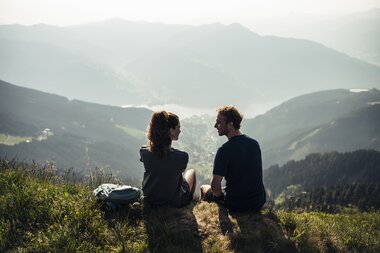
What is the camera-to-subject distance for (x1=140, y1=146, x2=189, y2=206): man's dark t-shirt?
8.18 meters

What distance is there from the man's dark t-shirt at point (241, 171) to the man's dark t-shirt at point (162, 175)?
937 mm

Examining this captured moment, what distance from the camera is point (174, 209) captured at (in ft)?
26.9

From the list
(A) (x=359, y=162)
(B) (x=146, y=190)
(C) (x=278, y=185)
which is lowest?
(C) (x=278, y=185)

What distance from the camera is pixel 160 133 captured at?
8008mm

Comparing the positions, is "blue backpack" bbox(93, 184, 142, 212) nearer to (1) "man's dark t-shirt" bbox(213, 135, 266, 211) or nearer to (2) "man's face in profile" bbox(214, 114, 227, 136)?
(1) "man's dark t-shirt" bbox(213, 135, 266, 211)

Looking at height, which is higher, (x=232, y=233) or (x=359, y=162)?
(x=232, y=233)

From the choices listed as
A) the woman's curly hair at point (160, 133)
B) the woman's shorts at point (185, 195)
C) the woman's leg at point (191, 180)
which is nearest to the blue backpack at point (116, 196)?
the woman's curly hair at point (160, 133)

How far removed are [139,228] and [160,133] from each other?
2205mm

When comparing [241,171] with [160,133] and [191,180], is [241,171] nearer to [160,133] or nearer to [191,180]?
[191,180]

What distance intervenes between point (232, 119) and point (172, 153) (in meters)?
1.69

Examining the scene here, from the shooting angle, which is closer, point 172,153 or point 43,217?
point 43,217

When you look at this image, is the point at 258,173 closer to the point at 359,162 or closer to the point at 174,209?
the point at 174,209

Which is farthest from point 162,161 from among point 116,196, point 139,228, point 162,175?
point 139,228

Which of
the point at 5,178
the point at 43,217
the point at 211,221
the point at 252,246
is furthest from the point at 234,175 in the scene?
the point at 5,178
